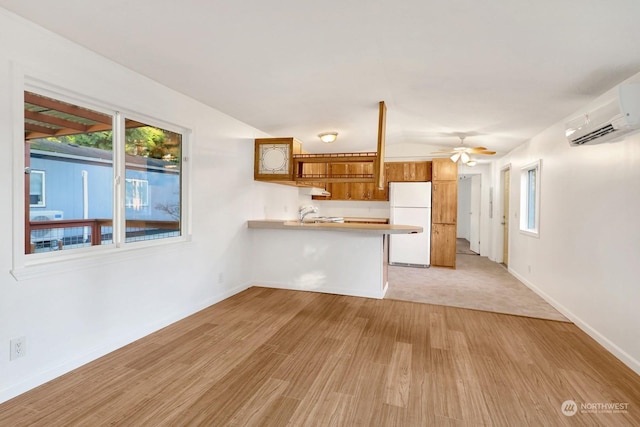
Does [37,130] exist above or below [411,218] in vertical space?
above

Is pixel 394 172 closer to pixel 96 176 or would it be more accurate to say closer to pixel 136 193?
pixel 136 193

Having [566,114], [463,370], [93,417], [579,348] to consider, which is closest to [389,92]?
[566,114]

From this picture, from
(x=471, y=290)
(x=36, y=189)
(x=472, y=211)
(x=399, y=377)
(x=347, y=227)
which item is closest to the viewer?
(x=36, y=189)

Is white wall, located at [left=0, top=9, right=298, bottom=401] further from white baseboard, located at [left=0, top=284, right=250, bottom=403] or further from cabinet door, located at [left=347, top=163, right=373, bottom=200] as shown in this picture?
cabinet door, located at [left=347, top=163, right=373, bottom=200]

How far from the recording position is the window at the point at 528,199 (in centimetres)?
494

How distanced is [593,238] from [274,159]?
12.2ft

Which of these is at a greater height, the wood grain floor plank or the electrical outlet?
the electrical outlet

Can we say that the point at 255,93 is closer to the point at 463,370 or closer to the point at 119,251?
the point at 119,251

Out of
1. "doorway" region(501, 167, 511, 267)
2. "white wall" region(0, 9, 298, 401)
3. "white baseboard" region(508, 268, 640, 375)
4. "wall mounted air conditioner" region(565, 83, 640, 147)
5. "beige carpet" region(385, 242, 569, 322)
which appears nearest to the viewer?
"white wall" region(0, 9, 298, 401)

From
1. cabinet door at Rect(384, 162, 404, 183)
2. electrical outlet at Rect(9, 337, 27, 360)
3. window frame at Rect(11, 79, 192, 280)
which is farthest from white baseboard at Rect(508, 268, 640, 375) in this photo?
electrical outlet at Rect(9, 337, 27, 360)

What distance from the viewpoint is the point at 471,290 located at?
4703 millimetres

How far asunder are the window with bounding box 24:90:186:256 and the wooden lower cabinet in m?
4.94

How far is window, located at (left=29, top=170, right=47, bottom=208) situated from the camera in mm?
2160

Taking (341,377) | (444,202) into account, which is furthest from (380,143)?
(444,202)
